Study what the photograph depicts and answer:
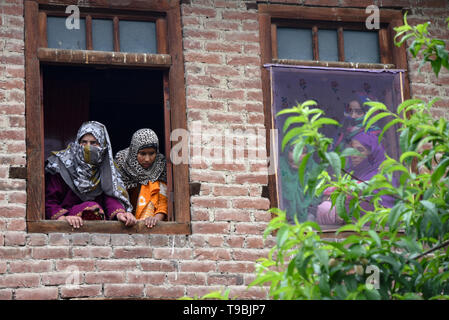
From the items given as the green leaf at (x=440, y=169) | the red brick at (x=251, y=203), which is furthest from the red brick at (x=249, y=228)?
the green leaf at (x=440, y=169)

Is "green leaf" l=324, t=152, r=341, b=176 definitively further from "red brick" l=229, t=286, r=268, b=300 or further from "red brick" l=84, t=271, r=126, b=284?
"red brick" l=84, t=271, r=126, b=284

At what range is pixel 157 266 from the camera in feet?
24.6

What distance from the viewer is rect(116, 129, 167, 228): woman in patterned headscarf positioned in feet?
27.0

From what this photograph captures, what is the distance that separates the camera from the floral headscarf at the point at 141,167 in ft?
27.3

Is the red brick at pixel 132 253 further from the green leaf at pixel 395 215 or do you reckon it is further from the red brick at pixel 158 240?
the green leaf at pixel 395 215

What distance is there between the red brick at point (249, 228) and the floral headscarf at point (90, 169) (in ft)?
2.75

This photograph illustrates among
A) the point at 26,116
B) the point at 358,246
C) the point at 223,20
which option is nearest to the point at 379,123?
the point at 223,20

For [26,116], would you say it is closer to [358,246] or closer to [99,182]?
[99,182]

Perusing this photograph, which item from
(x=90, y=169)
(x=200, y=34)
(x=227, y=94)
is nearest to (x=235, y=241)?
(x=227, y=94)

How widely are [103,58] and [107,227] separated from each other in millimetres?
1287

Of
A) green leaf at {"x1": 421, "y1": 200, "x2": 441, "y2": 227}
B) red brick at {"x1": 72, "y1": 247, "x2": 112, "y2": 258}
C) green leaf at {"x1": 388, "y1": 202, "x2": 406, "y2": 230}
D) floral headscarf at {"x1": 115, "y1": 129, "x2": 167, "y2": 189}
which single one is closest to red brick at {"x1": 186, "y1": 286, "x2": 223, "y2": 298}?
red brick at {"x1": 72, "y1": 247, "x2": 112, "y2": 258}

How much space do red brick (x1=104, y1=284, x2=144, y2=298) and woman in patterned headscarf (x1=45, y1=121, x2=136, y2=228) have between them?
22.9 inches

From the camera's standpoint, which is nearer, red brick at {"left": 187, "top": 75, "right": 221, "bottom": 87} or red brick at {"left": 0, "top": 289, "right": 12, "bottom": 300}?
red brick at {"left": 0, "top": 289, "right": 12, "bottom": 300}

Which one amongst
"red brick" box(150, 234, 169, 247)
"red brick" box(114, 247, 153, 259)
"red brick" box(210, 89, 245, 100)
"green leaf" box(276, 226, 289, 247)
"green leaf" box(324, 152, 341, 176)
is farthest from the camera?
"red brick" box(210, 89, 245, 100)
